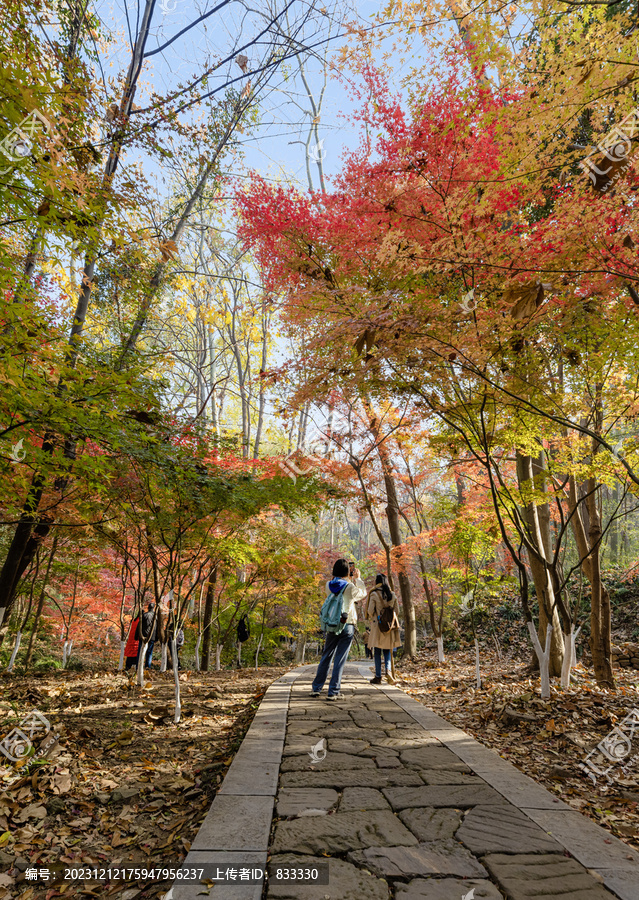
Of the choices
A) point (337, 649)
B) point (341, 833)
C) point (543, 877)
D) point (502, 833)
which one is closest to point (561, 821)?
point (502, 833)

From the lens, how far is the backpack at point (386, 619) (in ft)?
22.5

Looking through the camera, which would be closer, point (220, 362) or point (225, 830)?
point (225, 830)

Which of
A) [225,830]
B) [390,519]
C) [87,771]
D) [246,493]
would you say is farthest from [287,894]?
[390,519]

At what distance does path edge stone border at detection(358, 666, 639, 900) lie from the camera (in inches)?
81.3

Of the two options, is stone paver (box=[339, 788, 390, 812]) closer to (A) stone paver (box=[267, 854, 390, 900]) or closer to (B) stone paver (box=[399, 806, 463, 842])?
(B) stone paver (box=[399, 806, 463, 842])

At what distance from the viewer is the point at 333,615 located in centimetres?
562

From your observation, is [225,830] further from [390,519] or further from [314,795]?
[390,519]

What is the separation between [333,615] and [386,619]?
1.59 meters

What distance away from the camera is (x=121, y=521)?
24.4 feet

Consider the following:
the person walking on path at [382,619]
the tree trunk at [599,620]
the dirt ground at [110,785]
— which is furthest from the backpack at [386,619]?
the tree trunk at [599,620]

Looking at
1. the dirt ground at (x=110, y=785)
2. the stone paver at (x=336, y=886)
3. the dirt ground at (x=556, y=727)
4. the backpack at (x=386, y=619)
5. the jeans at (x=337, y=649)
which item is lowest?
the dirt ground at (x=110, y=785)

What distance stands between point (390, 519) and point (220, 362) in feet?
36.9

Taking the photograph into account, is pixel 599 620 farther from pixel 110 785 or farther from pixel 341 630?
pixel 110 785

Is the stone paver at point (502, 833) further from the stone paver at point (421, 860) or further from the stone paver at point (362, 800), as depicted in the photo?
the stone paver at point (362, 800)
